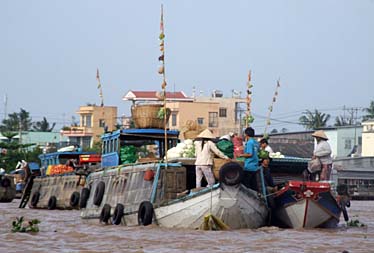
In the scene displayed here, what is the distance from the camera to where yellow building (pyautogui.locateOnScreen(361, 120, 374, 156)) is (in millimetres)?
65812

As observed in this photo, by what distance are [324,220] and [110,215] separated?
4.22 metres

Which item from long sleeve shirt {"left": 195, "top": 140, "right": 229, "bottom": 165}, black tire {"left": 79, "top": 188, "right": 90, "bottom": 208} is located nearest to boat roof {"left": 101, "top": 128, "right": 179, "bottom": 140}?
black tire {"left": 79, "top": 188, "right": 90, "bottom": 208}

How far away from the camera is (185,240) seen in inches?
598

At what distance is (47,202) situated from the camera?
30406 mm

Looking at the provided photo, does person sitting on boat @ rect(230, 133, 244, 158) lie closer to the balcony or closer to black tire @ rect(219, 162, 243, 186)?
black tire @ rect(219, 162, 243, 186)

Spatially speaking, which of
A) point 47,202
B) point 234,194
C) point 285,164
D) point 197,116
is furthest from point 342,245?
point 197,116

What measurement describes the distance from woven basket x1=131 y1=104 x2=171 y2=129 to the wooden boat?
403cm

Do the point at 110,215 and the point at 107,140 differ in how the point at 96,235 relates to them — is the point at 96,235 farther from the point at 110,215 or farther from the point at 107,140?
the point at 107,140

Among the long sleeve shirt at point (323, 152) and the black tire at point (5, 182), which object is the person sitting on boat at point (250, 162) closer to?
the long sleeve shirt at point (323, 152)

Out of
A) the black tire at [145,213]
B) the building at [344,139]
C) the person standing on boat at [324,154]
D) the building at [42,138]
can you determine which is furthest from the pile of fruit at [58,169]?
the building at [42,138]

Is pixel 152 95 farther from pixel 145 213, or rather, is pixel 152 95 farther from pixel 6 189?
pixel 145 213

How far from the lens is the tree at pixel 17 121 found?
272 feet

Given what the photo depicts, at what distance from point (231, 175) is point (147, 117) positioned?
462 cm

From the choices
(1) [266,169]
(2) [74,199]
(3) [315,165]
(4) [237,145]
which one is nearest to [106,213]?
(4) [237,145]
